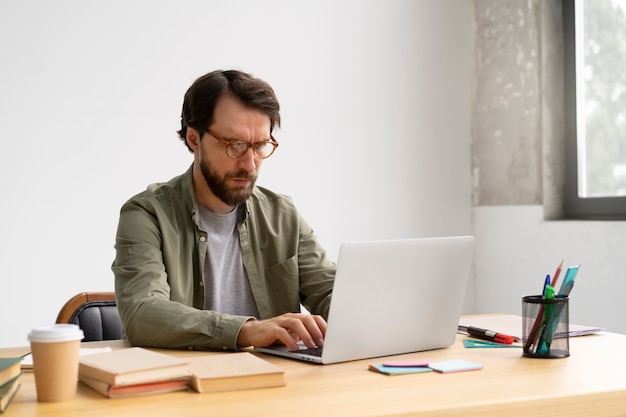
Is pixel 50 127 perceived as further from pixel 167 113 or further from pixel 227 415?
pixel 227 415

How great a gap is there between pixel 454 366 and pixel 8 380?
73 cm

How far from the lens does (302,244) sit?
2.22m

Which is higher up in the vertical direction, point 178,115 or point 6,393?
point 178,115

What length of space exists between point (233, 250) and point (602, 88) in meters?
2.03

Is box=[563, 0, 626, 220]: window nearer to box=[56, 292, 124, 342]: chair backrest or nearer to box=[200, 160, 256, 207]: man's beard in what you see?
box=[200, 160, 256, 207]: man's beard

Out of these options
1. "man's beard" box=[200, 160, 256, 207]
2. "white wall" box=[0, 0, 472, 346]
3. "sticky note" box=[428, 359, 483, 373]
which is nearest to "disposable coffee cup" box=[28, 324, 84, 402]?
"sticky note" box=[428, 359, 483, 373]

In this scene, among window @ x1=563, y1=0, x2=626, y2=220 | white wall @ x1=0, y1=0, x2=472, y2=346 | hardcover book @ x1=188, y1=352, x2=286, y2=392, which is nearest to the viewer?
hardcover book @ x1=188, y1=352, x2=286, y2=392

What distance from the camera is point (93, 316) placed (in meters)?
2.19

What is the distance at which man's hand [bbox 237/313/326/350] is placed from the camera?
59.9 inches

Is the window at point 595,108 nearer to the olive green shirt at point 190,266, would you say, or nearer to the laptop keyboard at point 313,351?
the olive green shirt at point 190,266

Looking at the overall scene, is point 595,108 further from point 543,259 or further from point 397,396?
point 397,396

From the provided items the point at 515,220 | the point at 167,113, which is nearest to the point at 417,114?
the point at 515,220

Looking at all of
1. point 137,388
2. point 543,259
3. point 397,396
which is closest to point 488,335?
point 397,396

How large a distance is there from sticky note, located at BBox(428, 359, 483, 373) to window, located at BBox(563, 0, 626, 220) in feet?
6.98
